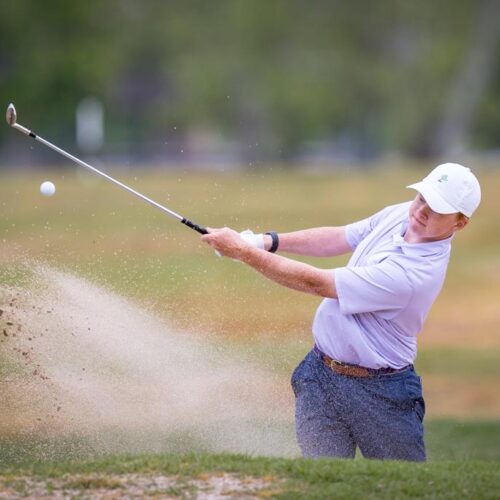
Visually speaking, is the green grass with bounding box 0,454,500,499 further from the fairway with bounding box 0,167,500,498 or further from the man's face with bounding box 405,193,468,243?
the man's face with bounding box 405,193,468,243

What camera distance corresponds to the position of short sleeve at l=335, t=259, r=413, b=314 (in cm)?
586

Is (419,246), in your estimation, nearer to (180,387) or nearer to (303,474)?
(303,474)

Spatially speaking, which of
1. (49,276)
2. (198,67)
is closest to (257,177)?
(198,67)

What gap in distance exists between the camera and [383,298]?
5891mm

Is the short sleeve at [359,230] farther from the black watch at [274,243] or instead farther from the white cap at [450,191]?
the white cap at [450,191]

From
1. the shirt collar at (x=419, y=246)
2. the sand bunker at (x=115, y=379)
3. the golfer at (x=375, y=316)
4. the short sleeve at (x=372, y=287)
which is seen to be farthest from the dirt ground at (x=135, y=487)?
the sand bunker at (x=115, y=379)

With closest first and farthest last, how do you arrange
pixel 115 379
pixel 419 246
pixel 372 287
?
pixel 372 287 → pixel 419 246 → pixel 115 379

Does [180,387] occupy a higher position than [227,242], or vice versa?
[227,242]

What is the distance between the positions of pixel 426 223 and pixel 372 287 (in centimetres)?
38

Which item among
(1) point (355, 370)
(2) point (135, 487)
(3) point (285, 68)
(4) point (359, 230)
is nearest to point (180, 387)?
(4) point (359, 230)

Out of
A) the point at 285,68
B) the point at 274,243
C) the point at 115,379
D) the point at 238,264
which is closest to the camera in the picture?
the point at 274,243

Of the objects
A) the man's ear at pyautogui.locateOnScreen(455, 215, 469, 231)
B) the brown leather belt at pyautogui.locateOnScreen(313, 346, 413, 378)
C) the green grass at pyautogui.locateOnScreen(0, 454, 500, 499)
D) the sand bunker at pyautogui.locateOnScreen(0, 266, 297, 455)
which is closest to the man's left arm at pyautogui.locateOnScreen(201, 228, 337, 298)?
the brown leather belt at pyautogui.locateOnScreen(313, 346, 413, 378)

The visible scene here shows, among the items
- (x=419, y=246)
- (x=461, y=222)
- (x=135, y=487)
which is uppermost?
(x=461, y=222)

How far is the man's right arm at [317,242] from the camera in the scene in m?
6.58
